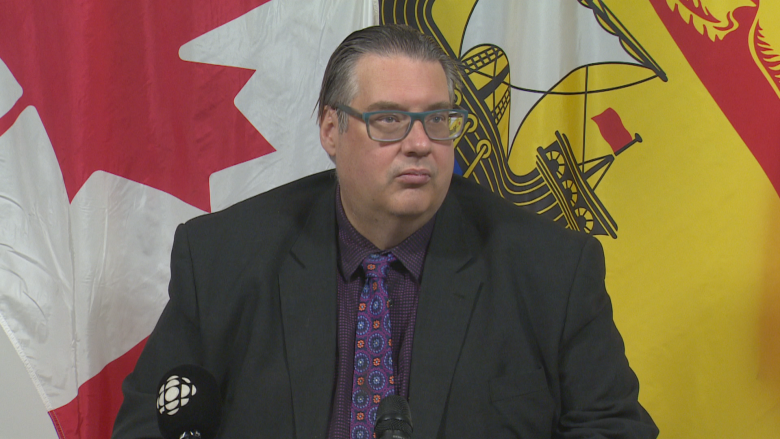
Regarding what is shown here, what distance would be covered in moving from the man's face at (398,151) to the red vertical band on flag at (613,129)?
831 millimetres

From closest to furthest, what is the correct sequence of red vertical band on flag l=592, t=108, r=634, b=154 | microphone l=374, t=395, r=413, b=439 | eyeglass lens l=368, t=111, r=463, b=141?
1. microphone l=374, t=395, r=413, b=439
2. eyeglass lens l=368, t=111, r=463, b=141
3. red vertical band on flag l=592, t=108, r=634, b=154

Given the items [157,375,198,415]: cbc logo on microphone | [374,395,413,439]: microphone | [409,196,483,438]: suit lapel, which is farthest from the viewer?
[409,196,483,438]: suit lapel

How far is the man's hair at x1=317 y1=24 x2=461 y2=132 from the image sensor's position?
5.53ft

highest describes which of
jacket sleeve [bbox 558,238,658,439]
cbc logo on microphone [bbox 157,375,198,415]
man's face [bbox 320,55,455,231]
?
man's face [bbox 320,55,455,231]

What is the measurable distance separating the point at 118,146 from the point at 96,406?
2.85ft

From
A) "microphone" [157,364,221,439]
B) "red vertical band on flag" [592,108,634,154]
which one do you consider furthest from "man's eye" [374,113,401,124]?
"red vertical band on flag" [592,108,634,154]

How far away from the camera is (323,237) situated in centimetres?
175

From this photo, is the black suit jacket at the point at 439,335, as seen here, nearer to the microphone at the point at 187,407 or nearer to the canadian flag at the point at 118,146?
the microphone at the point at 187,407

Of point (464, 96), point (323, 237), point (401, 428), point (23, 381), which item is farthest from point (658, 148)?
point (23, 381)

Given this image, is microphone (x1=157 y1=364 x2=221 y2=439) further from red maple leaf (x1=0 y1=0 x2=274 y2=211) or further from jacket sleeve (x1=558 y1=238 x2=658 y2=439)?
red maple leaf (x1=0 y1=0 x2=274 y2=211)

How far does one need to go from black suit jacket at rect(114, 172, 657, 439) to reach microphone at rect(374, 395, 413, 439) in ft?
1.64

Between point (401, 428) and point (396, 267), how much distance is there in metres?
0.75

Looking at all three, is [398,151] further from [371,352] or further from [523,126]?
[523,126]

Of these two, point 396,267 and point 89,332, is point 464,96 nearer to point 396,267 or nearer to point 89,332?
point 396,267
